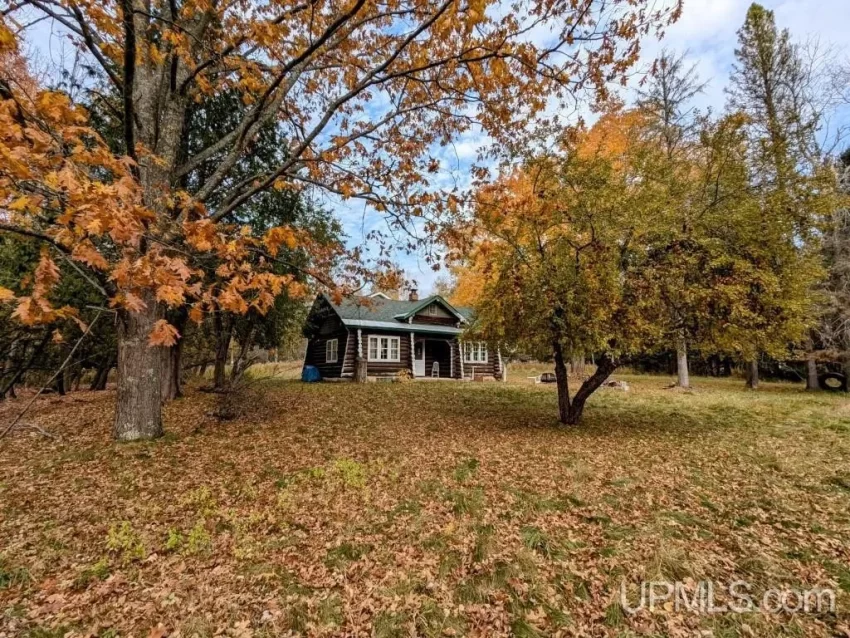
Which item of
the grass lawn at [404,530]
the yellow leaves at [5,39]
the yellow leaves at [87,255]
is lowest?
the grass lawn at [404,530]

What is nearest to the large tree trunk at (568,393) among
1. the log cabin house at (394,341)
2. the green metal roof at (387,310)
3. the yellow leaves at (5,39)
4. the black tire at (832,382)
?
the yellow leaves at (5,39)

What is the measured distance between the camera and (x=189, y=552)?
371 cm

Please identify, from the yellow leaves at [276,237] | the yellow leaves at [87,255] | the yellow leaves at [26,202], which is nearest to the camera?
the yellow leaves at [26,202]

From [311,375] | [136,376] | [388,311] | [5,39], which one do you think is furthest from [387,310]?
[5,39]

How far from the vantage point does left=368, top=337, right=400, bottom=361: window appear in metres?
19.2

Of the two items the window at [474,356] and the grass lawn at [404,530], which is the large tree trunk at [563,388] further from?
the window at [474,356]

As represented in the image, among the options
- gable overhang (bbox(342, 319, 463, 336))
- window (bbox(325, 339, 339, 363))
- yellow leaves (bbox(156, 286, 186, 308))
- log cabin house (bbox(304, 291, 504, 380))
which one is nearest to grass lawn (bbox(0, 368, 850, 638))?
yellow leaves (bbox(156, 286, 186, 308))

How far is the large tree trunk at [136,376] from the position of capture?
6.24m

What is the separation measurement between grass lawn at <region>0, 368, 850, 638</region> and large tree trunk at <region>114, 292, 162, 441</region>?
15.3 inches

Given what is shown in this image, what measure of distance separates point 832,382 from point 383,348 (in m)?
20.6

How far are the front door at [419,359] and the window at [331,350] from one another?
402 cm

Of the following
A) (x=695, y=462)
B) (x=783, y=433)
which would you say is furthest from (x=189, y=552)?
(x=783, y=433)

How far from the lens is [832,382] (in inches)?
700

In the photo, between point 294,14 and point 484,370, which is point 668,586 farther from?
point 484,370
